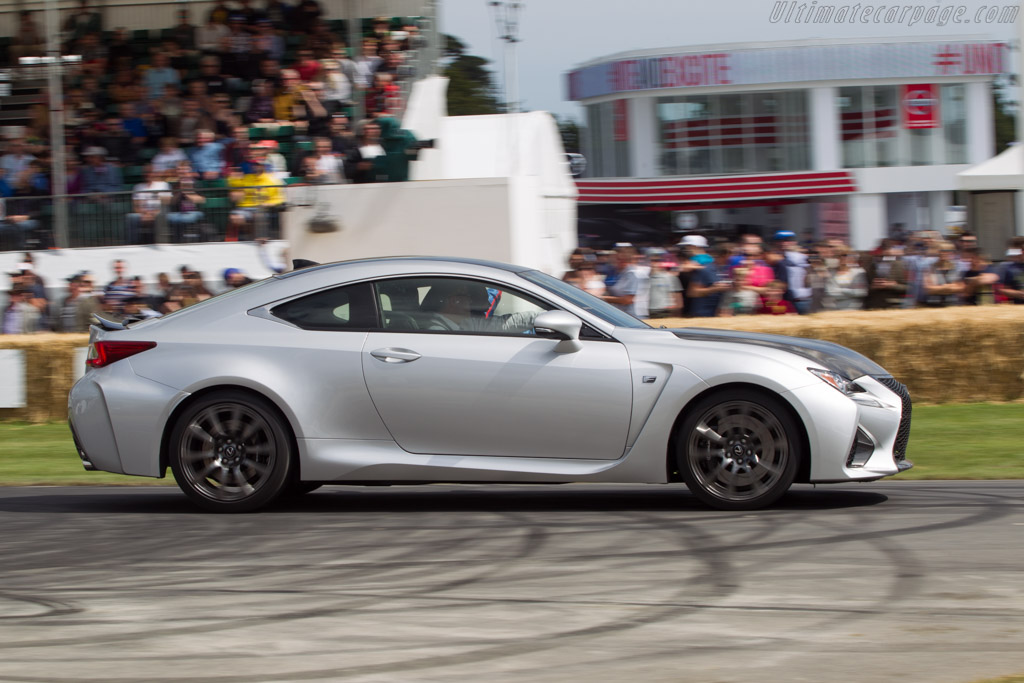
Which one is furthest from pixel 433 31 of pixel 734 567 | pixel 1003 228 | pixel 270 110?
pixel 1003 228

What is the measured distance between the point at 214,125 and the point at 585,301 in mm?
11330

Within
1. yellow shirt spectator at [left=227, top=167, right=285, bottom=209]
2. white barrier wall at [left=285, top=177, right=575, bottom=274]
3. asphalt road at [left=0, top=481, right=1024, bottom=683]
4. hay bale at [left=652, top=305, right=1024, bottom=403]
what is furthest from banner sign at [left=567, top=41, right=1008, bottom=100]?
asphalt road at [left=0, top=481, right=1024, bottom=683]

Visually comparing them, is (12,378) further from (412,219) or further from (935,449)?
(935,449)

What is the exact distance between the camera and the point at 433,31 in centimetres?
2231

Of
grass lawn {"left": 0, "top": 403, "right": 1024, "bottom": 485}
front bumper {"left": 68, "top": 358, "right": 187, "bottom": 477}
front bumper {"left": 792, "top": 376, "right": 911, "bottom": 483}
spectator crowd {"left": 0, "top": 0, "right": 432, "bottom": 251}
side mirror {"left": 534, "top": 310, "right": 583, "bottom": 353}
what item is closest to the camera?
front bumper {"left": 792, "top": 376, "right": 911, "bottom": 483}

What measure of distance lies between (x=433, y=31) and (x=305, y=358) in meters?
16.0

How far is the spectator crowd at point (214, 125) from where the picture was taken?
16.7 metres

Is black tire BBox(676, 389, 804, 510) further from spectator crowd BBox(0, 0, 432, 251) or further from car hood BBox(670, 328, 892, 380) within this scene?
spectator crowd BBox(0, 0, 432, 251)

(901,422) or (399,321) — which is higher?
(399,321)

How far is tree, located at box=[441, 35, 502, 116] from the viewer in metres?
93.4

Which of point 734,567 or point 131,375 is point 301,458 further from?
point 734,567

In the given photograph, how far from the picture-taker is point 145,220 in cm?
1667

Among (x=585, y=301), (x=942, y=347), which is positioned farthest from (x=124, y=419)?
(x=942, y=347)

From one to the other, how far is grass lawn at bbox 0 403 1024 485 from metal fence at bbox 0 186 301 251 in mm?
3983
